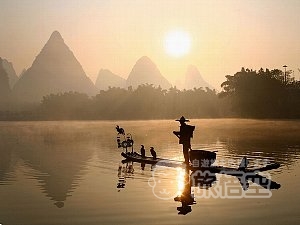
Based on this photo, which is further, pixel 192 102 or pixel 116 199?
pixel 192 102

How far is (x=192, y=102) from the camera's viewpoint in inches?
6585

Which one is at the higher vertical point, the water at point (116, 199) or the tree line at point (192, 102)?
the tree line at point (192, 102)

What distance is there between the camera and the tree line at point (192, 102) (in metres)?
108

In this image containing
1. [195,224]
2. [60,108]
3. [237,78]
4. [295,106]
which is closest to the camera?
[195,224]

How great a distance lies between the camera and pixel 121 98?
176750mm

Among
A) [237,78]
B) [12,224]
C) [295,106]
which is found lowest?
[12,224]

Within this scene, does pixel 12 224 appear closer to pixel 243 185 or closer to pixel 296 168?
pixel 243 185

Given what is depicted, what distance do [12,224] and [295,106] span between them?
10205 centimetres

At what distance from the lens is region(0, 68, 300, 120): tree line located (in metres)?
108

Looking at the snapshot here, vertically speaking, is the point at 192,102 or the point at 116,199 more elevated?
the point at 192,102

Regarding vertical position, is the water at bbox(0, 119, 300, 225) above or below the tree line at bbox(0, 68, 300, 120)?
below

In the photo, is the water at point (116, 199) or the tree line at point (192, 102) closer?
the water at point (116, 199)

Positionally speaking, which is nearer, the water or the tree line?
the water

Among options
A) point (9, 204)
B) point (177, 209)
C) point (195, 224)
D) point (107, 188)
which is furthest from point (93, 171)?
point (195, 224)
